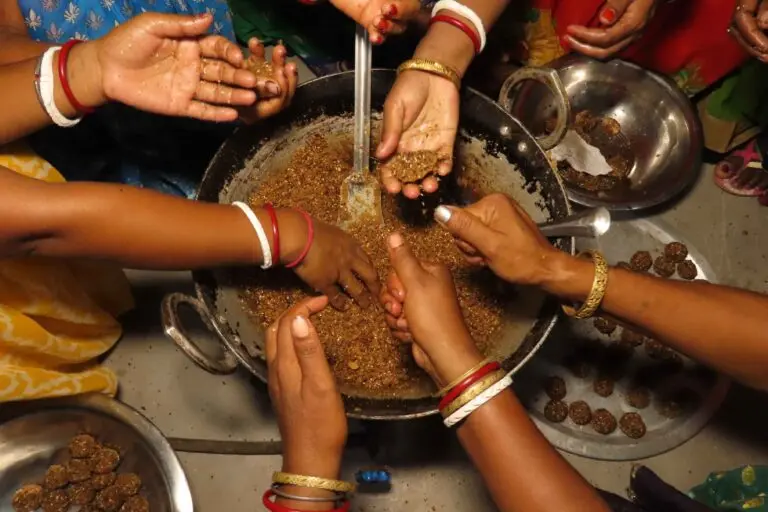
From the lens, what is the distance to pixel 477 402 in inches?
32.5

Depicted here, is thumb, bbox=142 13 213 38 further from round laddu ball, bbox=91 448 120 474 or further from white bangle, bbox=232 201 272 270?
round laddu ball, bbox=91 448 120 474

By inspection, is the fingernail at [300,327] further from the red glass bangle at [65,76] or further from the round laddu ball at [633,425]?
the round laddu ball at [633,425]

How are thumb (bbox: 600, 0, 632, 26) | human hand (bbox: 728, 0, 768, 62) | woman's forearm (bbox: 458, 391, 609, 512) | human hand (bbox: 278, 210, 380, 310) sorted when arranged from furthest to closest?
1. thumb (bbox: 600, 0, 632, 26)
2. human hand (bbox: 728, 0, 768, 62)
3. human hand (bbox: 278, 210, 380, 310)
4. woman's forearm (bbox: 458, 391, 609, 512)

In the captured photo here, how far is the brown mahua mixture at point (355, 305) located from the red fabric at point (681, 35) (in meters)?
0.67

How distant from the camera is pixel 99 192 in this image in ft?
2.79

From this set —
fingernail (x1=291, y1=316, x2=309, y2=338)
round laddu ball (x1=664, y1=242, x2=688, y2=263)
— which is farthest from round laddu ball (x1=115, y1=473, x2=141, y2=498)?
round laddu ball (x1=664, y1=242, x2=688, y2=263)

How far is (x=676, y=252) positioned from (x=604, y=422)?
468mm

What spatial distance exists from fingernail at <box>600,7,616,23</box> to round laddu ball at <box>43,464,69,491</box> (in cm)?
154

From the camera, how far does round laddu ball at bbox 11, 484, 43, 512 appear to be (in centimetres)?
127

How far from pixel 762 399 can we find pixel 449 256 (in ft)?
2.98

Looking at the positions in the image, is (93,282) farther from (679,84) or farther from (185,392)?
(679,84)

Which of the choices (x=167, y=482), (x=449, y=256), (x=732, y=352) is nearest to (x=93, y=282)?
(x=167, y=482)

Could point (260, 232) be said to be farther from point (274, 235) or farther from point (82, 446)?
point (82, 446)

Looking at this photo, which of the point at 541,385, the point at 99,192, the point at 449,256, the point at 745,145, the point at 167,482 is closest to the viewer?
the point at 99,192
